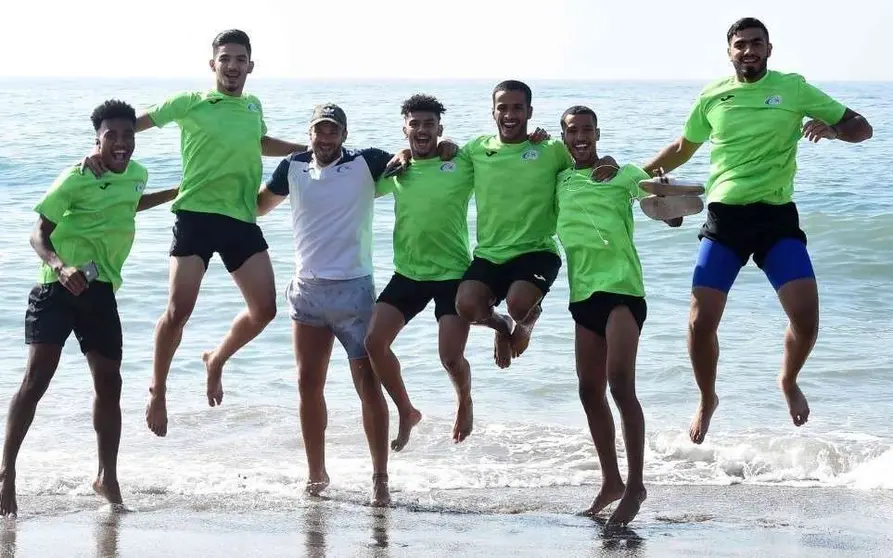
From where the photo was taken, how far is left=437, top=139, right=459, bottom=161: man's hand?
25.5 ft

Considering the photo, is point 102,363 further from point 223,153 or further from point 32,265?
point 32,265

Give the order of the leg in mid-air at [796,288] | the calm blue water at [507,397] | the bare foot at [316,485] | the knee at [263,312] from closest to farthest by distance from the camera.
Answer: the leg in mid-air at [796,288] < the knee at [263,312] < the bare foot at [316,485] < the calm blue water at [507,397]

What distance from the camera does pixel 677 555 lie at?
6.55 m

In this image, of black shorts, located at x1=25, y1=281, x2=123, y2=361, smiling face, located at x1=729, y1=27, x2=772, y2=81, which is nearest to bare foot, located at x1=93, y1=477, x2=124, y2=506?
black shorts, located at x1=25, y1=281, x2=123, y2=361

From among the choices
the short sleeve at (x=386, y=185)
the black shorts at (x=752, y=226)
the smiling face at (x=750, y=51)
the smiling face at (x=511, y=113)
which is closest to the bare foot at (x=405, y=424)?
the short sleeve at (x=386, y=185)

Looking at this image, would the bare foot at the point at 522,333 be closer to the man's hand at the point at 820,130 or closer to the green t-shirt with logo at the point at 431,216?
the green t-shirt with logo at the point at 431,216

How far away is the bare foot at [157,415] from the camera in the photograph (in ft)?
26.6

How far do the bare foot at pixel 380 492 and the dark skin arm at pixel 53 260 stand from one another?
2.08m

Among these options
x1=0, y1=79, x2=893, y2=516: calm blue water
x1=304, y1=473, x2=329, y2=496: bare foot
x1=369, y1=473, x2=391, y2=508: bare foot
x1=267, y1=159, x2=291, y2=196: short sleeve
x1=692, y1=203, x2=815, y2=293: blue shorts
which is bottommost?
x1=0, y1=79, x2=893, y2=516: calm blue water

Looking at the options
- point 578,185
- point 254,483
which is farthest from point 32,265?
point 578,185

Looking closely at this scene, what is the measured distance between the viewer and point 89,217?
742 centimetres

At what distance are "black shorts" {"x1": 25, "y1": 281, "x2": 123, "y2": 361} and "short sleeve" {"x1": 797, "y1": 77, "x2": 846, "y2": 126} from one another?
4050 millimetres

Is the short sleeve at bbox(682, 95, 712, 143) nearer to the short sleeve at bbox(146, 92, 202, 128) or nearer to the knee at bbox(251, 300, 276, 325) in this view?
the knee at bbox(251, 300, 276, 325)

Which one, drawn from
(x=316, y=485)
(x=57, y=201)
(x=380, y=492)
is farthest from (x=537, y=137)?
(x=57, y=201)
